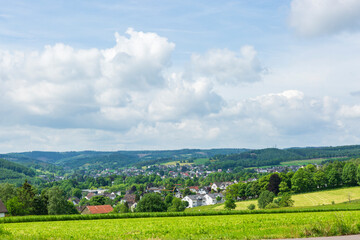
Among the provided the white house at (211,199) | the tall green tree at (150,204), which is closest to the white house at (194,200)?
the white house at (211,199)

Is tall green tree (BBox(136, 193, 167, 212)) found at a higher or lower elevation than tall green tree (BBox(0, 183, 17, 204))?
lower

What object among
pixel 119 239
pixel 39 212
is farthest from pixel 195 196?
pixel 119 239

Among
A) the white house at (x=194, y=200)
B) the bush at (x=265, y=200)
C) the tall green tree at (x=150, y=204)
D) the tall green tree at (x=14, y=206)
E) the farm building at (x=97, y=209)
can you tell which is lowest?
the white house at (x=194, y=200)

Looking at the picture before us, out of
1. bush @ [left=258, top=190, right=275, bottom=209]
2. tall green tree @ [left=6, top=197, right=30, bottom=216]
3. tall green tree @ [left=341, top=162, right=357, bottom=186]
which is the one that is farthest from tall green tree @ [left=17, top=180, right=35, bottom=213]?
tall green tree @ [left=341, top=162, right=357, bottom=186]

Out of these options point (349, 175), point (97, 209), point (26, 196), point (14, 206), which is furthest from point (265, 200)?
point (14, 206)

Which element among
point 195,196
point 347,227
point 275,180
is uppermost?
point 347,227

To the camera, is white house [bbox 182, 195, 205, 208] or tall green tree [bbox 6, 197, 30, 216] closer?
tall green tree [bbox 6, 197, 30, 216]

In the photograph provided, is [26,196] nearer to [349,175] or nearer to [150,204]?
[150,204]

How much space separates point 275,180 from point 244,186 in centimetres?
1211

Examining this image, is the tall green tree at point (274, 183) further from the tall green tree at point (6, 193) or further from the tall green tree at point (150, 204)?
the tall green tree at point (6, 193)

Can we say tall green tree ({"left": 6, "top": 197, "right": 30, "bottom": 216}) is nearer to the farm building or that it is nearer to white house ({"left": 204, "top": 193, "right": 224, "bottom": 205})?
the farm building

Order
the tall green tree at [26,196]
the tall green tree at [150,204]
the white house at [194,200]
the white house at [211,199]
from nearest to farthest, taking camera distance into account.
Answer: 1. the tall green tree at [26,196]
2. the tall green tree at [150,204]
3. the white house at [194,200]
4. the white house at [211,199]

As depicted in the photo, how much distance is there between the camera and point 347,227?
18328mm

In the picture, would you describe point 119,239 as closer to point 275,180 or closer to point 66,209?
point 66,209
